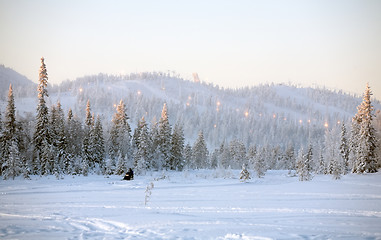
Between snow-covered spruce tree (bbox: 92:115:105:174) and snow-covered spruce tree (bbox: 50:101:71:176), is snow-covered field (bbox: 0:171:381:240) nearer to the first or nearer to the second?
snow-covered spruce tree (bbox: 50:101:71:176)

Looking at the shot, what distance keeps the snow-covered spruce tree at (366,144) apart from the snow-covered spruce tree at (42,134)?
42466mm

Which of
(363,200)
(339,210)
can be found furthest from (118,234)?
(363,200)

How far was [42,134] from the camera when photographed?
33750 mm

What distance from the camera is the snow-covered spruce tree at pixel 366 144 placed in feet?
114

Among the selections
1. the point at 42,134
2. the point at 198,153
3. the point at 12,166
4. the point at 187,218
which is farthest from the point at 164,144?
the point at 187,218

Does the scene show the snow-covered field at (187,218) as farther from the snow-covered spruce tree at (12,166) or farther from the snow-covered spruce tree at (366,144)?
the snow-covered spruce tree at (366,144)

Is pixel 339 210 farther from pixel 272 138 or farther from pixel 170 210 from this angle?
pixel 272 138

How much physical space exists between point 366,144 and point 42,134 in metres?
44.6

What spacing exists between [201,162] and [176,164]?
14531mm

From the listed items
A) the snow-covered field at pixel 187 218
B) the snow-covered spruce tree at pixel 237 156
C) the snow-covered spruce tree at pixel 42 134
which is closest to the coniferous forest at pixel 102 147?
the snow-covered spruce tree at pixel 42 134

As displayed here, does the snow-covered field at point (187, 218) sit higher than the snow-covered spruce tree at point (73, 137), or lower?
lower

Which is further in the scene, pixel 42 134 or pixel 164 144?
pixel 164 144

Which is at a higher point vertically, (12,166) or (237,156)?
(12,166)

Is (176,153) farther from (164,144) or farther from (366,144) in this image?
(366,144)
